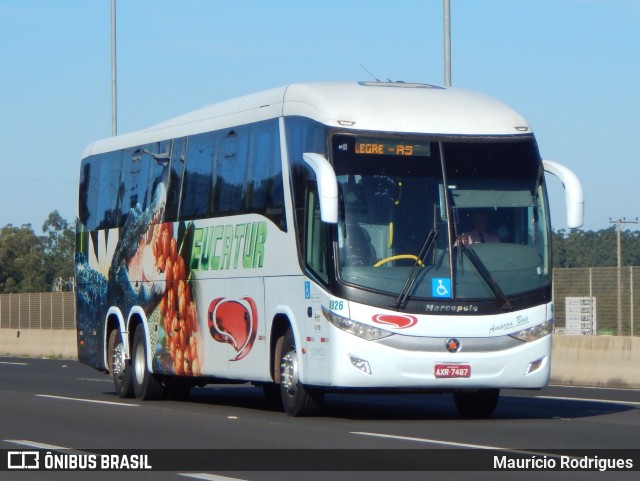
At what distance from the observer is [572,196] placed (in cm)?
1609

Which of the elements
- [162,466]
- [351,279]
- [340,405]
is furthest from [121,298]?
[162,466]

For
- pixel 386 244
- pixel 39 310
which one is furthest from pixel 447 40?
pixel 39 310

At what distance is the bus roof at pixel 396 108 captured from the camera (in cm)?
1603

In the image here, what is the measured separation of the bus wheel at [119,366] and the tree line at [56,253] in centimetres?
7071

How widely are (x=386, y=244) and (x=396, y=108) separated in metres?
1.68

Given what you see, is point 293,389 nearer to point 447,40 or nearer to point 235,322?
point 235,322

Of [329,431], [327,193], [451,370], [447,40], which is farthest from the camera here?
[447,40]

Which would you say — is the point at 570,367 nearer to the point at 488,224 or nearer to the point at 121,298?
the point at 121,298

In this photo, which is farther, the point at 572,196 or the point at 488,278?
the point at 572,196

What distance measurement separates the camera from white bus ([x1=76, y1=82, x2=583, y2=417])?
15430 millimetres

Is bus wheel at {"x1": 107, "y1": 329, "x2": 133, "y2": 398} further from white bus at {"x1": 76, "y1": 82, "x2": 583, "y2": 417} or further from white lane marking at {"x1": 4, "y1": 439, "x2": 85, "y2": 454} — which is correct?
white lane marking at {"x1": 4, "y1": 439, "x2": 85, "y2": 454}

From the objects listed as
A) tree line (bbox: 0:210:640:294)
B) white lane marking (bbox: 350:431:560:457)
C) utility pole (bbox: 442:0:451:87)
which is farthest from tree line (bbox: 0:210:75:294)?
white lane marking (bbox: 350:431:560:457)
